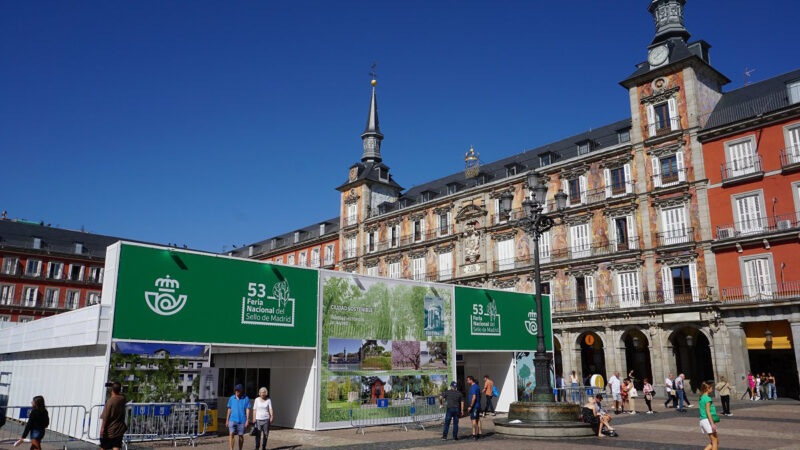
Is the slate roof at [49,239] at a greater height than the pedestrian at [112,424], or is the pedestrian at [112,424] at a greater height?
the slate roof at [49,239]

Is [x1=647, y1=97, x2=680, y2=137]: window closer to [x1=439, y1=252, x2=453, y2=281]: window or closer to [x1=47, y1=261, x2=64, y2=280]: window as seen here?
[x1=439, y1=252, x2=453, y2=281]: window

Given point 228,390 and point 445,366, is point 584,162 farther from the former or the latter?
point 228,390

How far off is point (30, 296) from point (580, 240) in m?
54.3

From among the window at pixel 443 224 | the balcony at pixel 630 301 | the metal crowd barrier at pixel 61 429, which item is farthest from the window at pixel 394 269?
the metal crowd barrier at pixel 61 429

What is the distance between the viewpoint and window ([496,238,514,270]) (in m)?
43.7

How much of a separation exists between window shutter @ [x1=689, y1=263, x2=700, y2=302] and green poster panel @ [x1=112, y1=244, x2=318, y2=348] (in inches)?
946

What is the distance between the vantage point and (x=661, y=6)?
4034 centimetres

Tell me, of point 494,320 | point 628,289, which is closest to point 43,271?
point 494,320

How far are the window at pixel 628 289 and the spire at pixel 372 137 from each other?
99.1 ft

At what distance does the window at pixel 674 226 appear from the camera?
34.8 meters

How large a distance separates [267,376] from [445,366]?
275 inches

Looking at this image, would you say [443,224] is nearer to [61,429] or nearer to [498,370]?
[498,370]

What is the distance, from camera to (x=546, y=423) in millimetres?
16328

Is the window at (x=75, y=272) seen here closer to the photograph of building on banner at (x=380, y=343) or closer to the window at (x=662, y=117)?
the photograph of building on banner at (x=380, y=343)
